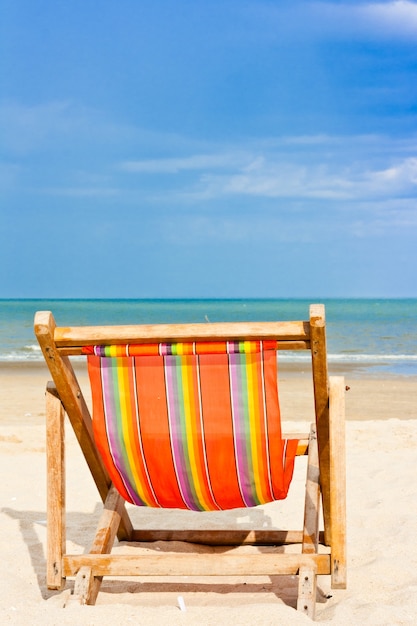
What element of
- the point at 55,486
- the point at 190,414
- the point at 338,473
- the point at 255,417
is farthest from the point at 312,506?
the point at 55,486

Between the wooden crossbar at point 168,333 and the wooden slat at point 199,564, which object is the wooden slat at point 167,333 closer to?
the wooden crossbar at point 168,333

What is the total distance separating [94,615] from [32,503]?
2079 mm

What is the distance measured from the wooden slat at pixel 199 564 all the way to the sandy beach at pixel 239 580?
0.13 metres

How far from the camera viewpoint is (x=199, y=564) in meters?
2.79

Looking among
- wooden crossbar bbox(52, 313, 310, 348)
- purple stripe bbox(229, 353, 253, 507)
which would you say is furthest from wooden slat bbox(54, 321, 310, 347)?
purple stripe bbox(229, 353, 253, 507)

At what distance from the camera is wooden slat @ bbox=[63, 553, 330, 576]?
276 centimetres

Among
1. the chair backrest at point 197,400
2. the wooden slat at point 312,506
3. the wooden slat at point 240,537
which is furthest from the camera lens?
the wooden slat at point 240,537

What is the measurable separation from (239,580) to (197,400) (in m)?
1.11

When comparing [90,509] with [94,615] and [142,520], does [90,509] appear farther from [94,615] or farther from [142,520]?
[94,615]

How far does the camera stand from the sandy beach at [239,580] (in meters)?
2.72

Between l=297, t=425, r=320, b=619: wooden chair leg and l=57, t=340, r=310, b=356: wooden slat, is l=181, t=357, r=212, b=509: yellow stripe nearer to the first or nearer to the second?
l=57, t=340, r=310, b=356: wooden slat

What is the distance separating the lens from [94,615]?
265 cm

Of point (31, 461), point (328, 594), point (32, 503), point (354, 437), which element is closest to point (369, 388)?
point (354, 437)

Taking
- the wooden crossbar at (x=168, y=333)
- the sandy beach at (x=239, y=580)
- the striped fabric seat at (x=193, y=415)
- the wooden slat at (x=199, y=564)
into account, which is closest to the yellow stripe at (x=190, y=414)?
the striped fabric seat at (x=193, y=415)
